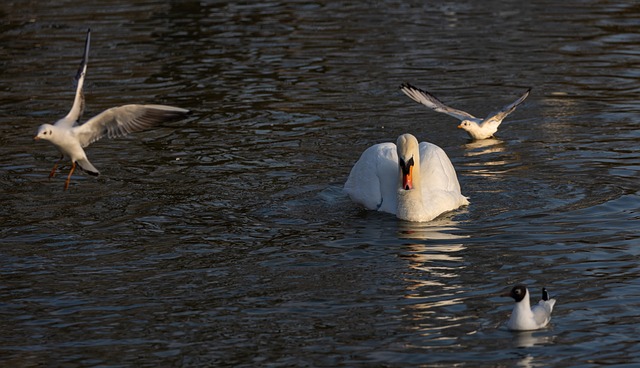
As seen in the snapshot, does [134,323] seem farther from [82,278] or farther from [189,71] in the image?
[189,71]

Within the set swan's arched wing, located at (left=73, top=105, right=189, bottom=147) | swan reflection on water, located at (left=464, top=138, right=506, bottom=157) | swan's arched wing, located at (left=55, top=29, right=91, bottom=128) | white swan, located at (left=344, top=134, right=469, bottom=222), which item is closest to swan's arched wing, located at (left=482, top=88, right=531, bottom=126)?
swan reflection on water, located at (left=464, top=138, right=506, bottom=157)

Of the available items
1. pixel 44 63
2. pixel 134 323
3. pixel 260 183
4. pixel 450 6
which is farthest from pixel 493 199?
pixel 450 6

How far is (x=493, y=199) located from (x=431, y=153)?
86 centimetres

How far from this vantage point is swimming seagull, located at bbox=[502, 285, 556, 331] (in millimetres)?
9086

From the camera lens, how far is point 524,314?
9.09 m

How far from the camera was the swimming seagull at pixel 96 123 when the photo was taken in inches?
498

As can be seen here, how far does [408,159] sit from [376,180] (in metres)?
0.62

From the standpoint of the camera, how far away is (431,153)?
1355 centimetres

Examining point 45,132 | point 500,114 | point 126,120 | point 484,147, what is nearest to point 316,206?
point 126,120

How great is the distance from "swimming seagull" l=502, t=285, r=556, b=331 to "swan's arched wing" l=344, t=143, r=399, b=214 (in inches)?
160

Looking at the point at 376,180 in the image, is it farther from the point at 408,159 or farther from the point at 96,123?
the point at 96,123

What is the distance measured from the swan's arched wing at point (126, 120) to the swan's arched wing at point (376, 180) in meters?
2.22

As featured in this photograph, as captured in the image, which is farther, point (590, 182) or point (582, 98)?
point (582, 98)

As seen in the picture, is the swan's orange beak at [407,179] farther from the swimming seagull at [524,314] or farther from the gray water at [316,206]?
the swimming seagull at [524,314]
